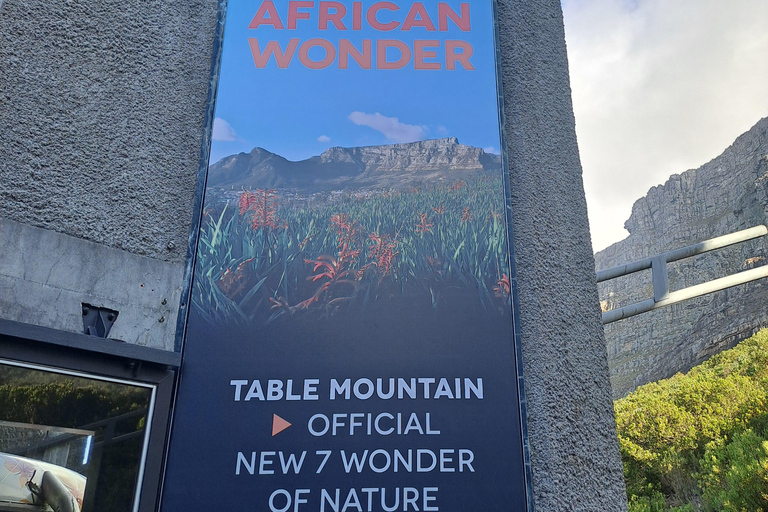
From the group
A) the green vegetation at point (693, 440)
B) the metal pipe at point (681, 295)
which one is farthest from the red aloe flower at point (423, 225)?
the green vegetation at point (693, 440)

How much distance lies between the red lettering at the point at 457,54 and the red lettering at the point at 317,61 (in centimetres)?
71

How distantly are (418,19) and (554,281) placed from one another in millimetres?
1868

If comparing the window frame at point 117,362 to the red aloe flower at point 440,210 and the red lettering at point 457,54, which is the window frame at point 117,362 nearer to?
the red aloe flower at point 440,210

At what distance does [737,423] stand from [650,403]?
8.38 ft

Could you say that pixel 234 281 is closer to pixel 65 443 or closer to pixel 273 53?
pixel 65 443

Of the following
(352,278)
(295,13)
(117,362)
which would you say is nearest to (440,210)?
(352,278)

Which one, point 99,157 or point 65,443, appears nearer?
point 65,443

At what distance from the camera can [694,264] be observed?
2254 inches

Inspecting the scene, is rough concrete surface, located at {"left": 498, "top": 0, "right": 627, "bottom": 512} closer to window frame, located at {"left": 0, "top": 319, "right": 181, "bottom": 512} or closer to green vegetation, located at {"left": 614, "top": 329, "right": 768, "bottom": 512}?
window frame, located at {"left": 0, "top": 319, "right": 181, "bottom": 512}

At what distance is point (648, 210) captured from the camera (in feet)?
273

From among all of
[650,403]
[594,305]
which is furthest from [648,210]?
[594,305]

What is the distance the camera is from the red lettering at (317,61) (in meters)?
3.72

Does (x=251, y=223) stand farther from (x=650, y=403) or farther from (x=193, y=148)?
(x=650, y=403)

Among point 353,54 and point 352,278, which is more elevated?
point 353,54
